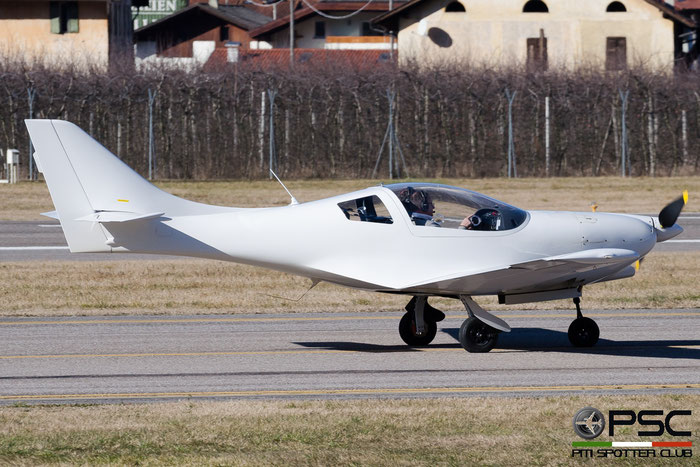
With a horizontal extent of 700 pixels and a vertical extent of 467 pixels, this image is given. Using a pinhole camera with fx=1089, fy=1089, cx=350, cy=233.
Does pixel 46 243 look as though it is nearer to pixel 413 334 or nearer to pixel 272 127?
pixel 272 127

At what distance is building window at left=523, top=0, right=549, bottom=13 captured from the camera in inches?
2098

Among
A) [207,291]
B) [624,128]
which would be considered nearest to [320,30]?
[624,128]

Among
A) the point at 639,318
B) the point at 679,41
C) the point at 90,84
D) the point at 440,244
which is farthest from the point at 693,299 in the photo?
the point at 679,41

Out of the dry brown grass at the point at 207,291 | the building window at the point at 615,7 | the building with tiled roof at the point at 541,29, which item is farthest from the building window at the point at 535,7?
the dry brown grass at the point at 207,291

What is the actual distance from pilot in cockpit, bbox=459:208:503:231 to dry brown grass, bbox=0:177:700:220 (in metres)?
16.5

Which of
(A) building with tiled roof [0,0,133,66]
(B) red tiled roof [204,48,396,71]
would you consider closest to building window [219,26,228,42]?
(B) red tiled roof [204,48,396,71]

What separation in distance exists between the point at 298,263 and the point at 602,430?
178 inches

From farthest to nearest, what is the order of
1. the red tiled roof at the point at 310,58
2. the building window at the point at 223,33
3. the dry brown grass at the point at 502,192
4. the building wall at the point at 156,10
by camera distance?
the building wall at the point at 156,10, the building window at the point at 223,33, the red tiled roof at the point at 310,58, the dry brown grass at the point at 502,192

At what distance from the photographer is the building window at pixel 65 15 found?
172 ft

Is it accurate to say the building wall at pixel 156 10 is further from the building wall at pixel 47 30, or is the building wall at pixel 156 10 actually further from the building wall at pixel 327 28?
the building wall at pixel 47 30

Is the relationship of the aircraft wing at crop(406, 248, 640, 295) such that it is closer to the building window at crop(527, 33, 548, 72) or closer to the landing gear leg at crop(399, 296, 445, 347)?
the landing gear leg at crop(399, 296, 445, 347)

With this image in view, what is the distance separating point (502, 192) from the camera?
31.3 metres
